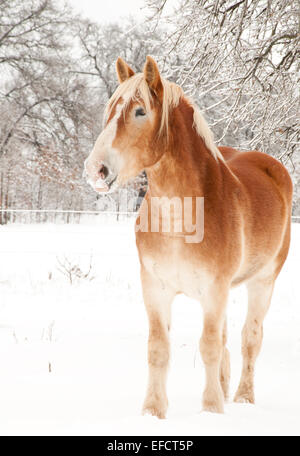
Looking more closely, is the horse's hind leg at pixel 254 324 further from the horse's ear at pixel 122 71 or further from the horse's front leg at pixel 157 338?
the horse's ear at pixel 122 71

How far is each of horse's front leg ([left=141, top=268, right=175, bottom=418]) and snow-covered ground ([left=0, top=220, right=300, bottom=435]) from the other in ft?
0.56

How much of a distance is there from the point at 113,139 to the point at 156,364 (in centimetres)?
147

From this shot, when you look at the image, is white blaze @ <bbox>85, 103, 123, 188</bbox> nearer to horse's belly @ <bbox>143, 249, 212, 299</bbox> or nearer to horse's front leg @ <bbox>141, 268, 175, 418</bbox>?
horse's belly @ <bbox>143, 249, 212, 299</bbox>

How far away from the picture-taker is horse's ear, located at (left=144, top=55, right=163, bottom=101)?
2629 millimetres

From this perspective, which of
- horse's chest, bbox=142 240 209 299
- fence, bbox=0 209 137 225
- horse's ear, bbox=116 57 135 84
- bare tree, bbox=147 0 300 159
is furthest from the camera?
fence, bbox=0 209 137 225

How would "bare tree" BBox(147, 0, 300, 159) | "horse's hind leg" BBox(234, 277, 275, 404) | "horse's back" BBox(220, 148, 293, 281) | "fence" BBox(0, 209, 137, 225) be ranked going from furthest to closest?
"fence" BBox(0, 209, 137, 225)
"bare tree" BBox(147, 0, 300, 159)
"horse's hind leg" BBox(234, 277, 275, 404)
"horse's back" BBox(220, 148, 293, 281)

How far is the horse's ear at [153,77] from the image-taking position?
2.63 meters

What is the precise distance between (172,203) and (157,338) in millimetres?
879

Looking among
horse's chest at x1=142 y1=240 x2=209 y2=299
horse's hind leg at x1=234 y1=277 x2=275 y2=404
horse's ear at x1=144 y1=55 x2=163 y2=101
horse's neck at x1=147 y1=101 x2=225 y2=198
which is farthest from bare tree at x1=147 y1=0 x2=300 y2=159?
horse's chest at x1=142 y1=240 x2=209 y2=299

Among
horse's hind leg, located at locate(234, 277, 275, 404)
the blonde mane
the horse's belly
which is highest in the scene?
the blonde mane

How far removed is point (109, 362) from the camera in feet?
15.3

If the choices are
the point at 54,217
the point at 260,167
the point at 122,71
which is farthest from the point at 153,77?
the point at 54,217

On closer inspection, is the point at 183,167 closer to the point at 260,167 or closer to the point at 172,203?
the point at 172,203

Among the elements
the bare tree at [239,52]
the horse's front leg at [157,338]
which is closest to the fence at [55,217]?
the bare tree at [239,52]
